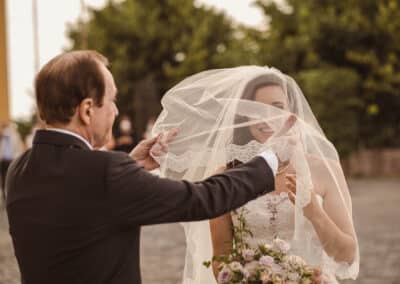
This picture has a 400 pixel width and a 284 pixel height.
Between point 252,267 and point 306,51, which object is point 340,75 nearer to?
point 306,51

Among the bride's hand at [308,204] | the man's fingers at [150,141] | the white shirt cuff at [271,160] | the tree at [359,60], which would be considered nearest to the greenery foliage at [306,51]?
the tree at [359,60]

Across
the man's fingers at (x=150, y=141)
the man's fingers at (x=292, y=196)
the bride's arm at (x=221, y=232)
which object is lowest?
the bride's arm at (x=221, y=232)

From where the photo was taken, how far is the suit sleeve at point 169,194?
2090mm

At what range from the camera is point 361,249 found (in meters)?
9.19

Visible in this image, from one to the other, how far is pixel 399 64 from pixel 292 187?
21.1 m

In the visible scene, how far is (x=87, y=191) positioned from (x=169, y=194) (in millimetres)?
244

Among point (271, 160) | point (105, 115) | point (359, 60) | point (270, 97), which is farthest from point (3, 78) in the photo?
point (271, 160)

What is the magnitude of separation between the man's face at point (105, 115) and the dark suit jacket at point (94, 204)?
0.08 metres

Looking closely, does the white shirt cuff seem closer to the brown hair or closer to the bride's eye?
the brown hair

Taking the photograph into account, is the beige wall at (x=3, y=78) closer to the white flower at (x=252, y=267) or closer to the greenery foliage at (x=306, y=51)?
the greenery foliage at (x=306, y=51)

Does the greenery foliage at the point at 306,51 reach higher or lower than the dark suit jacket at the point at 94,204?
lower

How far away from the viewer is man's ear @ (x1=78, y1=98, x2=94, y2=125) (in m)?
2.17

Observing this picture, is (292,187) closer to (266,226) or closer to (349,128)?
(266,226)

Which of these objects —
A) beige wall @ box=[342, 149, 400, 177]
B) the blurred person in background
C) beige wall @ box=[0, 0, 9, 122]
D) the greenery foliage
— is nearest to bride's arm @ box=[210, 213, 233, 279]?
the blurred person in background
